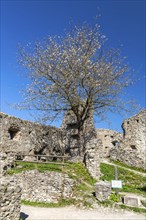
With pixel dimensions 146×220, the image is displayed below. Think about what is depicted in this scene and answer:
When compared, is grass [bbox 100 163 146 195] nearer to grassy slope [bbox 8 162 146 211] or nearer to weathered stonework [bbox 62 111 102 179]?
grassy slope [bbox 8 162 146 211]

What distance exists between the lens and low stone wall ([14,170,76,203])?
13.6 metres

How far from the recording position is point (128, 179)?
1864 cm

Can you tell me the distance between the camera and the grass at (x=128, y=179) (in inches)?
632

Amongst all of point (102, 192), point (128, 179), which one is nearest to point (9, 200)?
point (102, 192)

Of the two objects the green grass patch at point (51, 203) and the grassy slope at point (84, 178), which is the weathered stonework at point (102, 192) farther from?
the green grass patch at point (51, 203)

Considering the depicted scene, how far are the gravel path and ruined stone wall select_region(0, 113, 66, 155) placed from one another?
786cm

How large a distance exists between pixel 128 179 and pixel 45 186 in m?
7.39

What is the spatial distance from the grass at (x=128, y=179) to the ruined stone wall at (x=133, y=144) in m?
3.86

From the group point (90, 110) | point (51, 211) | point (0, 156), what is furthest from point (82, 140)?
point (51, 211)

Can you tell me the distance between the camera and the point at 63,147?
80.3 ft

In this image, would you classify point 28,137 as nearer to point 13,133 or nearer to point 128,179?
point 13,133

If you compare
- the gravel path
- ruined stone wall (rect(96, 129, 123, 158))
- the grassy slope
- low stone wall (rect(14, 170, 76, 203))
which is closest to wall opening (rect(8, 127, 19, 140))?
the grassy slope

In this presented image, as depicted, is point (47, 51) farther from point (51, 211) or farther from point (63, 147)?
point (51, 211)

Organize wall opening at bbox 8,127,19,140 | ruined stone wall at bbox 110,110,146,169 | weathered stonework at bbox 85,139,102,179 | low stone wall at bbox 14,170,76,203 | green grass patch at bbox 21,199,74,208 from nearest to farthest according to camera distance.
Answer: green grass patch at bbox 21,199,74,208 < low stone wall at bbox 14,170,76,203 < weathered stonework at bbox 85,139,102,179 < wall opening at bbox 8,127,19,140 < ruined stone wall at bbox 110,110,146,169
